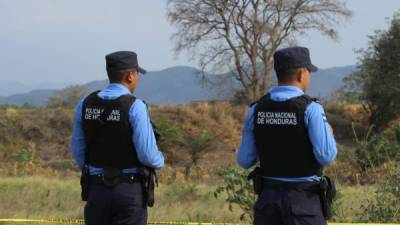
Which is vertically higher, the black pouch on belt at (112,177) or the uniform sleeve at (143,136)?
the uniform sleeve at (143,136)

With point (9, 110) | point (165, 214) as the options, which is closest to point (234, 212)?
point (165, 214)

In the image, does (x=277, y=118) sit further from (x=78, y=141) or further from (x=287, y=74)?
(x=78, y=141)

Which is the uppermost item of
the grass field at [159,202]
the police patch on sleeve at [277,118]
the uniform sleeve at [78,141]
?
the police patch on sleeve at [277,118]

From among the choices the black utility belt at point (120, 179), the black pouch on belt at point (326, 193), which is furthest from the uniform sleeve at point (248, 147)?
the black utility belt at point (120, 179)

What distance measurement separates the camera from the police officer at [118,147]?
474 cm

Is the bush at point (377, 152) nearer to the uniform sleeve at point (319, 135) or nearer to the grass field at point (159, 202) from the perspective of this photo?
the grass field at point (159, 202)

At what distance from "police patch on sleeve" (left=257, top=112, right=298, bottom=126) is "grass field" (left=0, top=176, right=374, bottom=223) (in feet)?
11.8

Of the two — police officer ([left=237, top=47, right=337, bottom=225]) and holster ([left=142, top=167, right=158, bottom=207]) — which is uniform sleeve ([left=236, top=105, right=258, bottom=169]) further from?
holster ([left=142, top=167, right=158, bottom=207])

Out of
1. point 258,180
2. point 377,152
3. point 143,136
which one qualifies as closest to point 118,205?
point 143,136

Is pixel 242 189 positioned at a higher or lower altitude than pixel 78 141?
lower

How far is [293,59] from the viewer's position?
428 centimetres

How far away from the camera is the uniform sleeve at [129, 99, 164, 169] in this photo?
4.71 meters

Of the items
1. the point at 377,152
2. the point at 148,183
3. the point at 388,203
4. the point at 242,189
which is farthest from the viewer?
the point at 377,152

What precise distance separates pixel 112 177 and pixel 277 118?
1.25 m
